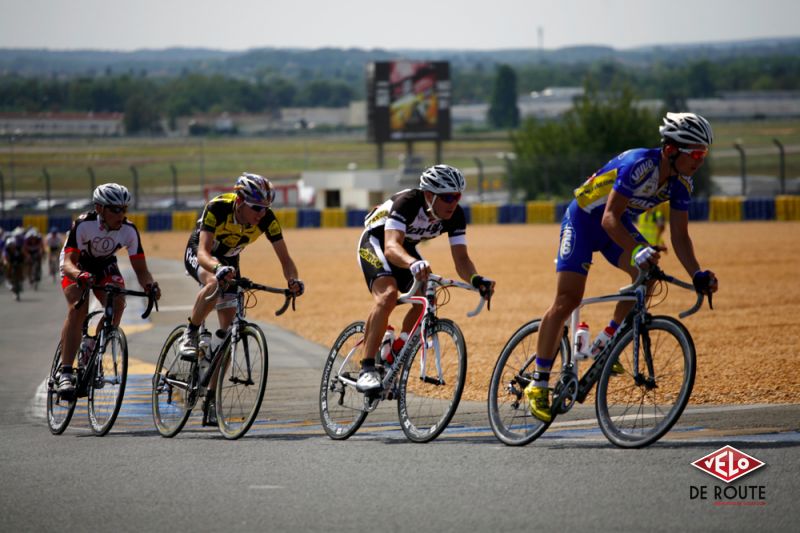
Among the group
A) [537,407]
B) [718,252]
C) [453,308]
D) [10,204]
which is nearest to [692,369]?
[537,407]

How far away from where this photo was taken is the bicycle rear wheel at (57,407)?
990 cm

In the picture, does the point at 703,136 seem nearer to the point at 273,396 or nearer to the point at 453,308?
the point at 273,396

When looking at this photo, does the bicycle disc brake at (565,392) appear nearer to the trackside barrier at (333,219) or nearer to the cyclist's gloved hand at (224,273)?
the cyclist's gloved hand at (224,273)

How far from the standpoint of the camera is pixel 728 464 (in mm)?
6590

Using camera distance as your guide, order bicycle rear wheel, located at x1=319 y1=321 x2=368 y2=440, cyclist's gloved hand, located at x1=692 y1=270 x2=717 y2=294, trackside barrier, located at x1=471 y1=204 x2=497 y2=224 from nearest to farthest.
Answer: cyclist's gloved hand, located at x1=692 y1=270 x2=717 y2=294
bicycle rear wheel, located at x1=319 y1=321 x2=368 y2=440
trackside barrier, located at x1=471 y1=204 x2=497 y2=224

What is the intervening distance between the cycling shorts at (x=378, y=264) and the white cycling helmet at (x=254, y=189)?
0.84 m

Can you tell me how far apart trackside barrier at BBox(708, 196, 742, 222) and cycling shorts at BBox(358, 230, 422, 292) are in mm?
45451

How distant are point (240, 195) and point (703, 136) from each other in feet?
11.8

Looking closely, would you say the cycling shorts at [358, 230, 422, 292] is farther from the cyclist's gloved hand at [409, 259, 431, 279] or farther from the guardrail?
the guardrail

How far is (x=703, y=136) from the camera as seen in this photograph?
7.18 meters

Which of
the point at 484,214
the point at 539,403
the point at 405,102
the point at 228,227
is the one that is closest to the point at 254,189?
the point at 228,227

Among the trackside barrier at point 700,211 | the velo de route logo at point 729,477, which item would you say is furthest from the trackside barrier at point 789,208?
the velo de route logo at point 729,477

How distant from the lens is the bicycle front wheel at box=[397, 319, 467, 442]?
7.80 meters

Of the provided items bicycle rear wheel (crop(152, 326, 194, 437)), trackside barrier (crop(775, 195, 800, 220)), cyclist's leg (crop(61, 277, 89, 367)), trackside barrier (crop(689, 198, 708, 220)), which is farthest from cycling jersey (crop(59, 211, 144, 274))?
trackside barrier (crop(689, 198, 708, 220))
